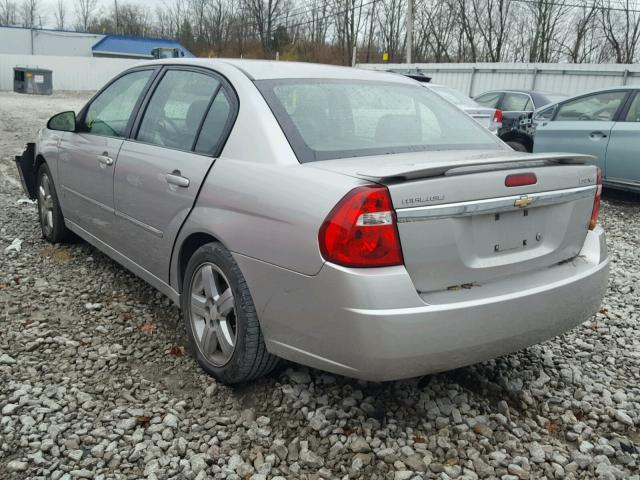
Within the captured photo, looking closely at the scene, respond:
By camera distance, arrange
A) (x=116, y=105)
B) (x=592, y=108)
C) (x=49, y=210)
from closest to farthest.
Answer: (x=116, y=105) < (x=49, y=210) < (x=592, y=108)

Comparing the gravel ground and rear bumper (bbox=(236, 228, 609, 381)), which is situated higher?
rear bumper (bbox=(236, 228, 609, 381))

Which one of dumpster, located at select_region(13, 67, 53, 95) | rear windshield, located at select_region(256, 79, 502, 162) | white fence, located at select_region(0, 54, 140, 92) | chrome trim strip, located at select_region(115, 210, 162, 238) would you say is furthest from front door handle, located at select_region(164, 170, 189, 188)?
white fence, located at select_region(0, 54, 140, 92)

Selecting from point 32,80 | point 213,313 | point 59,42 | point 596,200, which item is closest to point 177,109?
point 213,313

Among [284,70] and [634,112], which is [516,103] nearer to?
[634,112]

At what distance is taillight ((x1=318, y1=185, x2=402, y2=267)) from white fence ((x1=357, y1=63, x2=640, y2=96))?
18394mm

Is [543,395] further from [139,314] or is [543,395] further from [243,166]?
[139,314]

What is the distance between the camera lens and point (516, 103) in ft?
41.8

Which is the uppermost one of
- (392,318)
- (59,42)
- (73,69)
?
(59,42)

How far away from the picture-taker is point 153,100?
373 centimetres

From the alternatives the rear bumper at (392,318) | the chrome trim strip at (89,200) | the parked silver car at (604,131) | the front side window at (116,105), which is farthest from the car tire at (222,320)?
the parked silver car at (604,131)

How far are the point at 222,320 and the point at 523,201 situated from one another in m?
1.47

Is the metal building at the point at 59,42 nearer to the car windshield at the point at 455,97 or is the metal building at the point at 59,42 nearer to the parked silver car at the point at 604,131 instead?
the car windshield at the point at 455,97

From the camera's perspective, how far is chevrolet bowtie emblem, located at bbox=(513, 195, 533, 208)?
255cm

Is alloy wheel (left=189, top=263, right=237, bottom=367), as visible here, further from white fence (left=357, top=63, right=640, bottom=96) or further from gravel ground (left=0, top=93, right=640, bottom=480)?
white fence (left=357, top=63, right=640, bottom=96)
